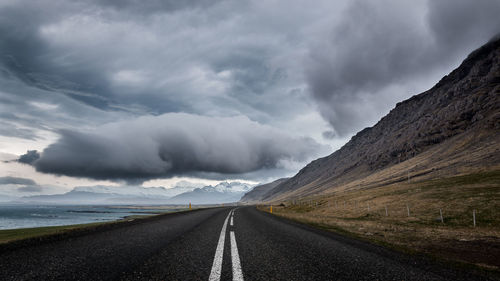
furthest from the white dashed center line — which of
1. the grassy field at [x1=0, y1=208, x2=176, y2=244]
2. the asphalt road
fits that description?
the grassy field at [x1=0, y1=208, x2=176, y2=244]

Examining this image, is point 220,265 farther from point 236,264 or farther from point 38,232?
point 38,232

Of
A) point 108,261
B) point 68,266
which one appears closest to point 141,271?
point 108,261

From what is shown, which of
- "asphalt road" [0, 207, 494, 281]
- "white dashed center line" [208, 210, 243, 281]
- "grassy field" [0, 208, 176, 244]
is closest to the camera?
"white dashed center line" [208, 210, 243, 281]

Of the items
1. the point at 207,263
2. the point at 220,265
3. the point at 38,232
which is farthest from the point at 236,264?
the point at 38,232

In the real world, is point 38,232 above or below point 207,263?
below

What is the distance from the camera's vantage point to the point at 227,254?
677 cm

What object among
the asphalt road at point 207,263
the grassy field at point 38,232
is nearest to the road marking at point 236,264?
the asphalt road at point 207,263

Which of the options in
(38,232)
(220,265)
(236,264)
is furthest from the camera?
(38,232)

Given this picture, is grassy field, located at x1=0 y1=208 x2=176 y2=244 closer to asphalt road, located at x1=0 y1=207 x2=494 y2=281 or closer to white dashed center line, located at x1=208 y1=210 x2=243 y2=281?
asphalt road, located at x1=0 y1=207 x2=494 y2=281

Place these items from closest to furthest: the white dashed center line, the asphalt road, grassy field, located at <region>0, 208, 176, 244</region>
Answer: the white dashed center line
the asphalt road
grassy field, located at <region>0, 208, 176, 244</region>

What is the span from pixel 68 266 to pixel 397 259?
28.0 feet

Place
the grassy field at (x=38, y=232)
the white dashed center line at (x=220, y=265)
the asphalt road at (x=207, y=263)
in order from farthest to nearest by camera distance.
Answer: the grassy field at (x=38, y=232) < the asphalt road at (x=207, y=263) < the white dashed center line at (x=220, y=265)

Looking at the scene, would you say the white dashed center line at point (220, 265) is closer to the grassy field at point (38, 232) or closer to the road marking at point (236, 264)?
the road marking at point (236, 264)

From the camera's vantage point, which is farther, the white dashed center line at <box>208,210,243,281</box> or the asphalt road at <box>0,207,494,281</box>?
the asphalt road at <box>0,207,494,281</box>
